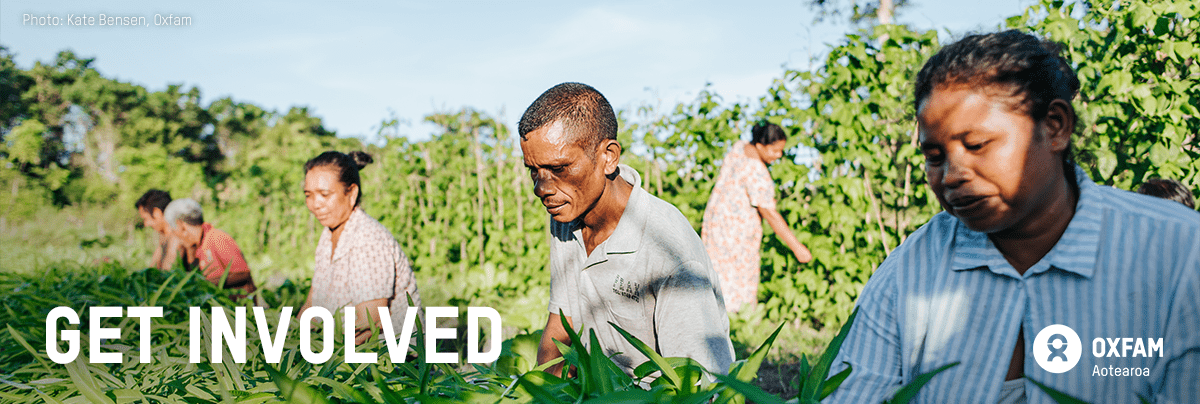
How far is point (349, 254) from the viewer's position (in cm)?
313

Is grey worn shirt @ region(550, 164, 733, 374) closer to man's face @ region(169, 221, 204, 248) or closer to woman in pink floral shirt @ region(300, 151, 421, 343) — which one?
woman in pink floral shirt @ region(300, 151, 421, 343)

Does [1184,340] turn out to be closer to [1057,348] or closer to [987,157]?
[1057,348]

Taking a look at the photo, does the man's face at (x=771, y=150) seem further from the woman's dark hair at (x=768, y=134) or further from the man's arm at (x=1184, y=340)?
the man's arm at (x=1184, y=340)

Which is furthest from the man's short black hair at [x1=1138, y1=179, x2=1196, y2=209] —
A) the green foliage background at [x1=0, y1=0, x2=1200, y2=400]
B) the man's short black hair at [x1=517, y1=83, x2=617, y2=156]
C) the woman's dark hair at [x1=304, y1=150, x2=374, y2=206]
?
the woman's dark hair at [x1=304, y1=150, x2=374, y2=206]

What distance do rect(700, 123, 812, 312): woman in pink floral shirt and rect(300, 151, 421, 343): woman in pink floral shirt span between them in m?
2.64

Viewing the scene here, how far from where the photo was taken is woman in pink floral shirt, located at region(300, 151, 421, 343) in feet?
10.1

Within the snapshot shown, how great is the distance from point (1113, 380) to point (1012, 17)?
3425 mm

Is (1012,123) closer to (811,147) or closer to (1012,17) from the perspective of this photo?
(1012,17)

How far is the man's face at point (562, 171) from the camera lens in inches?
72.6

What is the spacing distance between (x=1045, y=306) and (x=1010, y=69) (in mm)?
429

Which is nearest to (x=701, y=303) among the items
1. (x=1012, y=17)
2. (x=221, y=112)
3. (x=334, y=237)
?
(x=334, y=237)

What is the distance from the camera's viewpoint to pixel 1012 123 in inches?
42.2

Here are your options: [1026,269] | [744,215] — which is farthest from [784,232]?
[1026,269]

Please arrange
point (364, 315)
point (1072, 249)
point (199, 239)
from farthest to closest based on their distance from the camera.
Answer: point (199, 239) < point (364, 315) < point (1072, 249)
